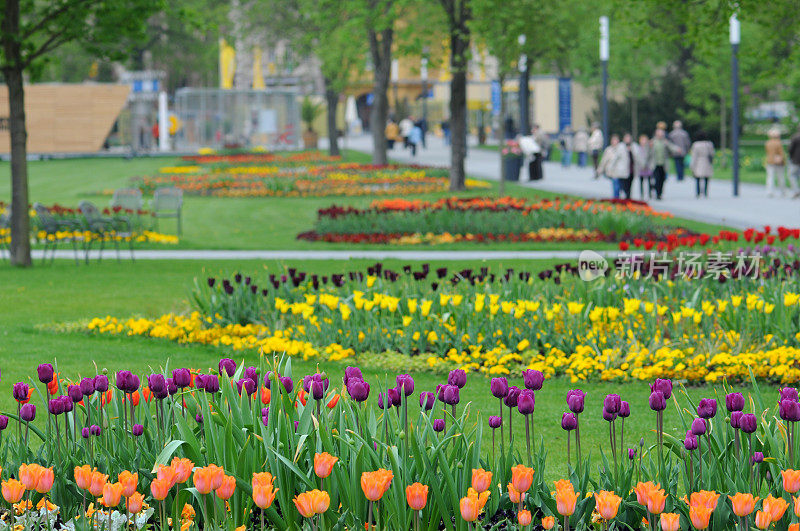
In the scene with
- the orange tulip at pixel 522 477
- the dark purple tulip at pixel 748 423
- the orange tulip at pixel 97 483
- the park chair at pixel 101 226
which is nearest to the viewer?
the orange tulip at pixel 522 477

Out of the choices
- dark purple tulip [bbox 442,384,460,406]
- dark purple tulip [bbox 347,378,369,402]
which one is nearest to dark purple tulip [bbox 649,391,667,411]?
dark purple tulip [bbox 442,384,460,406]

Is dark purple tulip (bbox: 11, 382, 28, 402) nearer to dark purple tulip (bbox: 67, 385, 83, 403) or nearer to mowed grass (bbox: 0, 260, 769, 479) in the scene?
dark purple tulip (bbox: 67, 385, 83, 403)

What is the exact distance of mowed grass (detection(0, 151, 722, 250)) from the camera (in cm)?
1873

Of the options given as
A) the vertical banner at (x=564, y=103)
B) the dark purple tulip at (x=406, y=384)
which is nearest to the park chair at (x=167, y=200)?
the dark purple tulip at (x=406, y=384)

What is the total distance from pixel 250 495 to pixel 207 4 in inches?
1732

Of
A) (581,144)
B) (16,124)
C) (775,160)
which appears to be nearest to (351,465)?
(16,124)

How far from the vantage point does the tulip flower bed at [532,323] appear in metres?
8.31

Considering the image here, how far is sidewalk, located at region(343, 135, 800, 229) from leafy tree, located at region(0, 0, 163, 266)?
739 cm

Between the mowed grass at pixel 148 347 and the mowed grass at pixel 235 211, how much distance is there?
294 cm

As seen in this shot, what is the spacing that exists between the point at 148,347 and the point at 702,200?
63.7 ft

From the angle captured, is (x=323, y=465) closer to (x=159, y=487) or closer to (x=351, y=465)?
(x=159, y=487)

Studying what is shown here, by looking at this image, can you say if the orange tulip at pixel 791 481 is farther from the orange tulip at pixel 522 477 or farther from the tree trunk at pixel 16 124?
the tree trunk at pixel 16 124

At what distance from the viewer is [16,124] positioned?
15109mm

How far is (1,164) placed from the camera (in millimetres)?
51625
